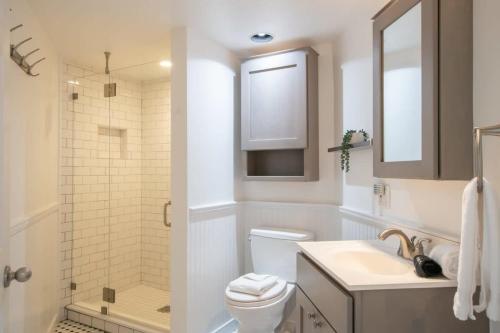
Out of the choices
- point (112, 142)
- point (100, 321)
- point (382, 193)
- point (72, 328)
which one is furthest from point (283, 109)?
point (72, 328)

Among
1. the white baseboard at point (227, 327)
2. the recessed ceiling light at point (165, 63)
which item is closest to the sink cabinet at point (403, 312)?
the white baseboard at point (227, 327)

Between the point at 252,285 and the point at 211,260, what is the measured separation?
0.43 m

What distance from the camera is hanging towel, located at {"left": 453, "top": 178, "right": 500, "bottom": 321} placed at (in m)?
0.91

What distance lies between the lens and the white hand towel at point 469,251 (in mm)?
925

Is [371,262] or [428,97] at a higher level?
[428,97]

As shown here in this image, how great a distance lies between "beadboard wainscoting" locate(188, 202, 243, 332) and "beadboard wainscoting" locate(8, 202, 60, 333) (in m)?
0.96

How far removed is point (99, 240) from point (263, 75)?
2.22 m

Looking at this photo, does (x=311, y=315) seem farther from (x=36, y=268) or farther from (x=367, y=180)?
(x=36, y=268)

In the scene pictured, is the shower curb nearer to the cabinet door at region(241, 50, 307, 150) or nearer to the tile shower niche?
the tile shower niche

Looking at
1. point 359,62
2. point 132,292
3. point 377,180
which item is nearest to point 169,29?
point 359,62

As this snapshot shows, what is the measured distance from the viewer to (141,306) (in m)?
2.87

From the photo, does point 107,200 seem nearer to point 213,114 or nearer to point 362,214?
point 213,114

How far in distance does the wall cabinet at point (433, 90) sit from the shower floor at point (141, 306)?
2.14 m

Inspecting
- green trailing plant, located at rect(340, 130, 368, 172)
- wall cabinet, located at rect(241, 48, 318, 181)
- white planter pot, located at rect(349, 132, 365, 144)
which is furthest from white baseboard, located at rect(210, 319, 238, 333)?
white planter pot, located at rect(349, 132, 365, 144)
